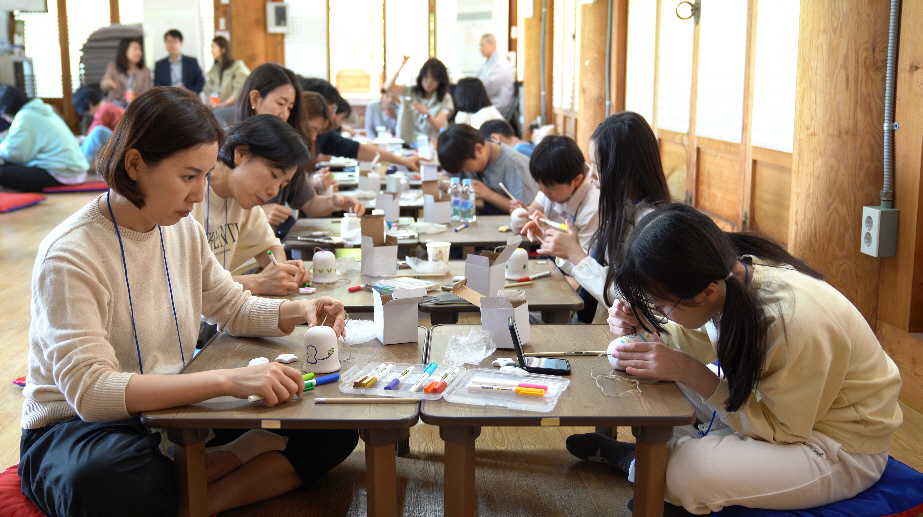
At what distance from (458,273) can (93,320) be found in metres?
1.31

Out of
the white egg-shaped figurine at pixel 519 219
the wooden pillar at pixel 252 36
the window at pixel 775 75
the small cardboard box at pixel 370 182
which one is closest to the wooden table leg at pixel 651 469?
the white egg-shaped figurine at pixel 519 219

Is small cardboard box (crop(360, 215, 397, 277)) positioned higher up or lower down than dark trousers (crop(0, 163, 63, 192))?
higher up

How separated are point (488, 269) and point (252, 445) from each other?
785 millimetres

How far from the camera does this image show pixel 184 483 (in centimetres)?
166

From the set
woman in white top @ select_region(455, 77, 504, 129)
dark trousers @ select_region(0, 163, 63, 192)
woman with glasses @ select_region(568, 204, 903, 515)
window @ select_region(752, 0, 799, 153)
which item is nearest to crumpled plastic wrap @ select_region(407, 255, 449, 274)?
woman with glasses @ select_region(568, 204, 903, 515)

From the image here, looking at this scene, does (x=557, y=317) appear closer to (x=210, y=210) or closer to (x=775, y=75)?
(x=210, y=210)

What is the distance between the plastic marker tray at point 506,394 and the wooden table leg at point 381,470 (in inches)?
5.9

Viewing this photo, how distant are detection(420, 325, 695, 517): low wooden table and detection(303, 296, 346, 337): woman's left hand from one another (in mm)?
396

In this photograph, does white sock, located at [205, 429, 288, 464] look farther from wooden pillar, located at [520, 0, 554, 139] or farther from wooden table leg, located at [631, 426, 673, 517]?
wooden pillar, located at [520, 0, 554, 139]

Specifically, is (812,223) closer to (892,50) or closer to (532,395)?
A: (892,50)

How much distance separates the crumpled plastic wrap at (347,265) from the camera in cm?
273

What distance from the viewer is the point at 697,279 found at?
1.58m

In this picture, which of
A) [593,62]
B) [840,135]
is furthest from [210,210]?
[593,62]

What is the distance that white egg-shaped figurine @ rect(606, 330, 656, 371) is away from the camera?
1.77 m
